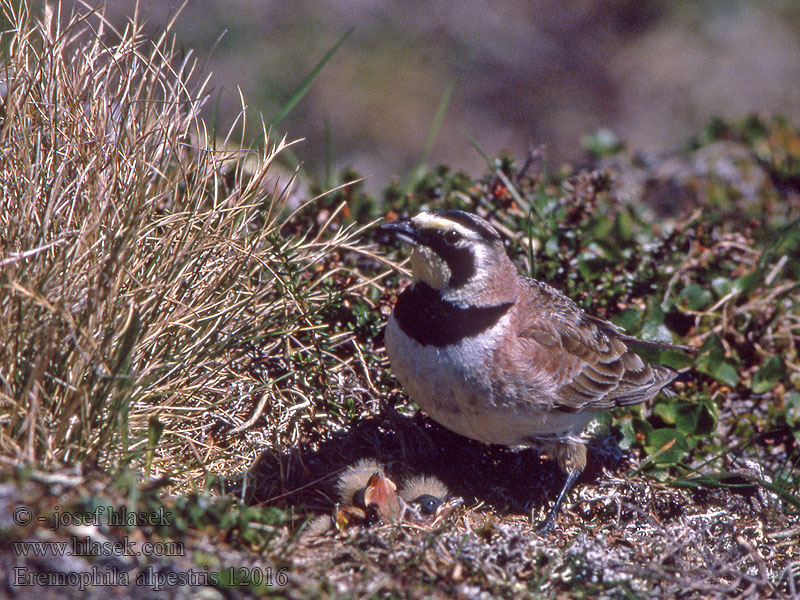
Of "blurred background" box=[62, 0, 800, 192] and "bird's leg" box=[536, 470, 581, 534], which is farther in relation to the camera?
"blurred background" box=[62, 0, 800, 192]

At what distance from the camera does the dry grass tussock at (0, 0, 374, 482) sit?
3.51 m

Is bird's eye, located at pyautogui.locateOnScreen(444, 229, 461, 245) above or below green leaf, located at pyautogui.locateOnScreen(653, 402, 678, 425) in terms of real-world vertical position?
above

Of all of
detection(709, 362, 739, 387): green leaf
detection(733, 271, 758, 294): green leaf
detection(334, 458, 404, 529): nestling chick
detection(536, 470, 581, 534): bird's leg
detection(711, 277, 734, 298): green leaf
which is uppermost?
detection(733, 271, 758, 294): green leaf

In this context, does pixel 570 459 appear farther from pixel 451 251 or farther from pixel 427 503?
pixel 451 251

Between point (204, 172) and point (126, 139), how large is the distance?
481mm

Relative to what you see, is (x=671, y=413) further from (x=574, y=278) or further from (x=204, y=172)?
(x=204, y=172)

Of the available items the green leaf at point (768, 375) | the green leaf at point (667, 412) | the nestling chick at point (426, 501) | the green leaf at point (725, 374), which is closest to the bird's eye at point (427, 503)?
→ the nestling chick at point (426, 501)

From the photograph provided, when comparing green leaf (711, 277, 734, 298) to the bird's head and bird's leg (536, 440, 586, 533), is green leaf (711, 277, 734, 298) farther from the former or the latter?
the bird's head

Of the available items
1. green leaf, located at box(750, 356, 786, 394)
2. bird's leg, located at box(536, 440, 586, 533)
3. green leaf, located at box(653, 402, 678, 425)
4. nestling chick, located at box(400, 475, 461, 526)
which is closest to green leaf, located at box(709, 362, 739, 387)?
green leaf, located at box(750, 356, 786, 394)

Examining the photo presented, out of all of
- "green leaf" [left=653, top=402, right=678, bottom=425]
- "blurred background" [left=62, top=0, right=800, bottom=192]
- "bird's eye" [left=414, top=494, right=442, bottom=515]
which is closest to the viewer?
"bird's eye" [left=414, top=494, right=442, bottom=515]

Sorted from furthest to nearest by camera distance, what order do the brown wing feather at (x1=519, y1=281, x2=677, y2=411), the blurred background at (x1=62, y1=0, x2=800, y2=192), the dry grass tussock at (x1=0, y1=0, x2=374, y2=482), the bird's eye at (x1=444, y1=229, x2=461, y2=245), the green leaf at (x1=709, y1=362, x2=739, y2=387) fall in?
the blurred background at (x1=62, y1=0, x2=800, y2=192) → the green leaf at (x1=709, y1=362, x2=739, y2=387) → the brown wing feather at (x1=519, y1=281, x2=677, y2=411) → the bird's eye at (x1=444, y1=229, x2=461, y2=245) → the dry grass tussock at (x1=0, y1=0, x2=374, y2=482)

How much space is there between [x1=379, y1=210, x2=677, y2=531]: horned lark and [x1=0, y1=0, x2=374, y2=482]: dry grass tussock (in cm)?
78

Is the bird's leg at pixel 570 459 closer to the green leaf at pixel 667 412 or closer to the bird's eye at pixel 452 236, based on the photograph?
the green leaf at pixel 667 412

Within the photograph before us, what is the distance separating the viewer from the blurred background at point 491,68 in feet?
38.6
